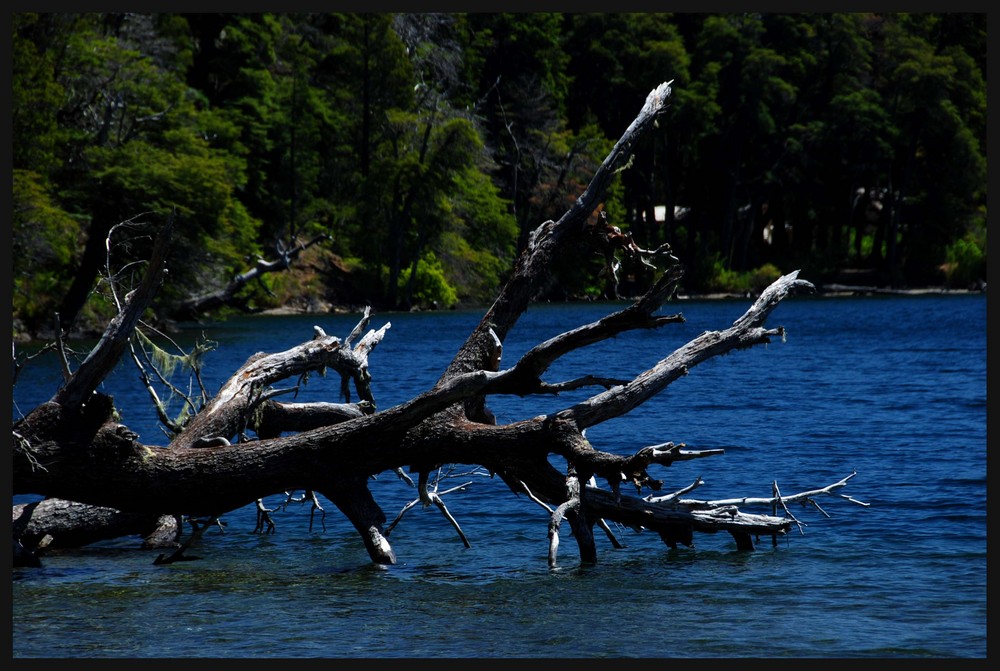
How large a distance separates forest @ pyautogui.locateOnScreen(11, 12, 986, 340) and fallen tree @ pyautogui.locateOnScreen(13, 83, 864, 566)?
42802 mm

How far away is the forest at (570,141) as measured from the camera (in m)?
68.9

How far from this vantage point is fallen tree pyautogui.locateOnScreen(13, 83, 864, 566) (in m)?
10.6

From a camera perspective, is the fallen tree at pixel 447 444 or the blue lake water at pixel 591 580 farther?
the fallen tree at pixel 447 444

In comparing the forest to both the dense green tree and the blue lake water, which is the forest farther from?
the blue lake water

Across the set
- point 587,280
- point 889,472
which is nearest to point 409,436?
point 889,472

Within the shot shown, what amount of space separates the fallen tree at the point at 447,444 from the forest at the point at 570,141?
42.8 meters

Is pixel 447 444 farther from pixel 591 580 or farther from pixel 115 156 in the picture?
pixel 115 156

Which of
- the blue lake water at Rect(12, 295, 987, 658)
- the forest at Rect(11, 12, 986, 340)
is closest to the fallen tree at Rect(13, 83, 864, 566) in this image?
the blue lake water at Rect(12, 295, 987, 658)

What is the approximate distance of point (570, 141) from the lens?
7869 centimetres

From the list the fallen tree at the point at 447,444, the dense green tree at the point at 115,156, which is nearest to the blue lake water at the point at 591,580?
the fallen tree at the point at 447,444

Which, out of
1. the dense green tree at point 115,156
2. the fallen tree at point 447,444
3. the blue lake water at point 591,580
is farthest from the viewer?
the dense green tree at point 115,156

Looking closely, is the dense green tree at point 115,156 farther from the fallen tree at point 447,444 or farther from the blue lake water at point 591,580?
the fallen tree at point 447,444

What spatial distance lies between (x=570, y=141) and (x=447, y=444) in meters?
68.6

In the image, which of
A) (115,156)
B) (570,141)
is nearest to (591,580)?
(115,156)
